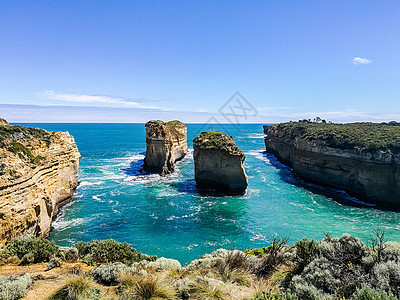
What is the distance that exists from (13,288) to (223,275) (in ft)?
20.4

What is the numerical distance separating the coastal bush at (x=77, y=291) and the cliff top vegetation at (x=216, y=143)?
82.1 feet

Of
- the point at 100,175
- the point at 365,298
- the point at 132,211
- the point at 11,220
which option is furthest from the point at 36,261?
the point at 100,175

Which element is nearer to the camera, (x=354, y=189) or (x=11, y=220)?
(x=11, y=220)

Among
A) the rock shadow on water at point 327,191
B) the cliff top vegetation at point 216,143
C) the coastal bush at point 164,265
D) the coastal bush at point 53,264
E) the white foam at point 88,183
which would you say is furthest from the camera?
the white foam at point 88,183

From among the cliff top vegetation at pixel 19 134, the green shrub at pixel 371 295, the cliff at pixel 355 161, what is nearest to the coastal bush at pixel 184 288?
the green shrub at pixel 371 295

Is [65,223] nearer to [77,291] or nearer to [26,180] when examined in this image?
[26,180]

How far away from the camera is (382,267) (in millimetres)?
5957

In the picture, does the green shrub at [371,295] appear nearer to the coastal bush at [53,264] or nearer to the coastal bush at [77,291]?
the coastal bush at [77,291]

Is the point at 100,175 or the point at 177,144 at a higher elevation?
the point at 177,144

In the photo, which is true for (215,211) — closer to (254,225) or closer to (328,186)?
(254,225)

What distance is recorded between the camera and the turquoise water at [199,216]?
19.3m

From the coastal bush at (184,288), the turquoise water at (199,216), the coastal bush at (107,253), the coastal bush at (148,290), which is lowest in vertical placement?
the turquoise water at (199,216)

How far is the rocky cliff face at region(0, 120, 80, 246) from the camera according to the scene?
12859mm

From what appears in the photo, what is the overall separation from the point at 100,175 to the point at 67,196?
524 inches
